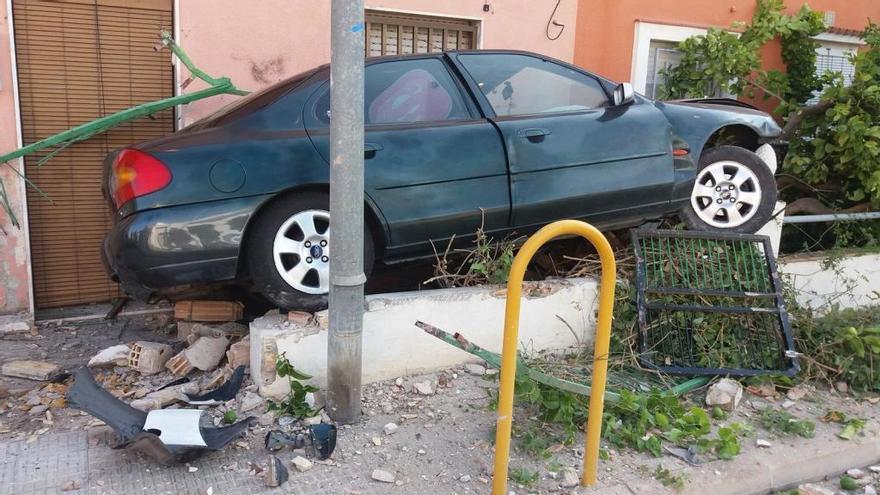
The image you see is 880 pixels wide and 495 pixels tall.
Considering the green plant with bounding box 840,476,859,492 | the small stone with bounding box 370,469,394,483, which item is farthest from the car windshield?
the green plant with bounding box 840,476,859,492

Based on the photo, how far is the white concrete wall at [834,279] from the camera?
5422 mm

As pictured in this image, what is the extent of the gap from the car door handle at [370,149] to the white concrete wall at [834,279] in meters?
3.27

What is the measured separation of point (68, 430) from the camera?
134 inches

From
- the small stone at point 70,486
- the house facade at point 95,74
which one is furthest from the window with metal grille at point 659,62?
the small stone at point 70,486

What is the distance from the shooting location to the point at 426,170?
4.01m

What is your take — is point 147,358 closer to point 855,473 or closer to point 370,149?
point 370,149

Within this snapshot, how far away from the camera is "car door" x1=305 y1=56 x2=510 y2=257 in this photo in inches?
154

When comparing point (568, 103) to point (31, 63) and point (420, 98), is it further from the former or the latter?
point (31, 63)

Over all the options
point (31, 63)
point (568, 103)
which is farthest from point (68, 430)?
point (568, 103)

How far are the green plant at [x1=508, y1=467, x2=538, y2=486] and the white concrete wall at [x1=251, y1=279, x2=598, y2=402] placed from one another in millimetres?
1052

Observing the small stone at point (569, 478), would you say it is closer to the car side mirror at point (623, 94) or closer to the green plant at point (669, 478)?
the green plant at point (669, 478)

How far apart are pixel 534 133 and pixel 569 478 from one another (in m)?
2.13

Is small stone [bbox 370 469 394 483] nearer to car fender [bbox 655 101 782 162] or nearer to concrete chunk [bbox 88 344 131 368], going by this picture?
concrete chunk [bbox 88 344 131 368]

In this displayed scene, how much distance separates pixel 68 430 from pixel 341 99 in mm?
2122
